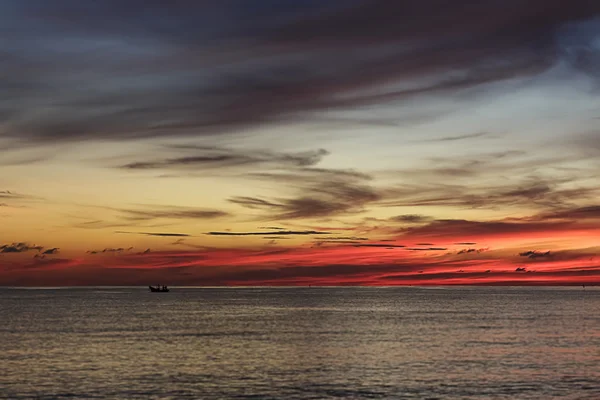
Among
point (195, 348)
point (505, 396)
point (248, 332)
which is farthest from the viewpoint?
point (248, 332)

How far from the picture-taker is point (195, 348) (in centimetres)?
10381

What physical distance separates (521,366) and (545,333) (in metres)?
48.9

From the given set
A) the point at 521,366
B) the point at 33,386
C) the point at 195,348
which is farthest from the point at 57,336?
the point at 521,366

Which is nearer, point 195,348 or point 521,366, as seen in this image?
point 521,366

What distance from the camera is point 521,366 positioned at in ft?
274

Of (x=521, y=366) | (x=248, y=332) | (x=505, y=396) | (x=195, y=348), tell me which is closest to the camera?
(x=505, y=396)

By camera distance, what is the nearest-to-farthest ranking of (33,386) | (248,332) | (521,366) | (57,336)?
(33,386) < (521,366) < (57,336) < (248,332)

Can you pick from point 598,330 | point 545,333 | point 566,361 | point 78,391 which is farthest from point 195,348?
point 598,330

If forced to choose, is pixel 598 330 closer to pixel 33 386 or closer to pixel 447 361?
pixel 447 361

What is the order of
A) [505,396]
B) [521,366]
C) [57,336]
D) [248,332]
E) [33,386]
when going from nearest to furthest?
[505,396] → [33,386] → [521,366] → [57,336] → [248,332]

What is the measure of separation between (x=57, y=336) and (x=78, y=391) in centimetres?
5963

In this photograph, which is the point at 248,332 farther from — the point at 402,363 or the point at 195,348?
the point at 402,363

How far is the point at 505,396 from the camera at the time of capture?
64938mm

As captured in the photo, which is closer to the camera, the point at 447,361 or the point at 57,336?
the point at 447,361
